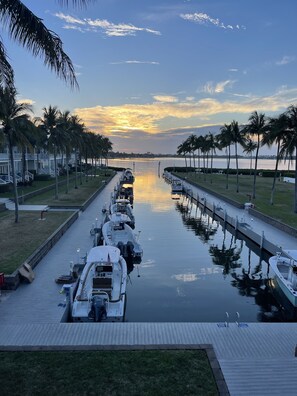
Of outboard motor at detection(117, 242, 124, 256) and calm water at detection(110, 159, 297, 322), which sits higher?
outboard motor at detection(117, 242, 124, 256)

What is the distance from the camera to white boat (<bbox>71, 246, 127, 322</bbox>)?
1438cm

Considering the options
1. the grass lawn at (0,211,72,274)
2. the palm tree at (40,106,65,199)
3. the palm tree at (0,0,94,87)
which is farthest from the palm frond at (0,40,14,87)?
the palm tree at (40,106,65,199)

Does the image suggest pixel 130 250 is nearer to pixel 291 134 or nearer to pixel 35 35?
pixel 35 35

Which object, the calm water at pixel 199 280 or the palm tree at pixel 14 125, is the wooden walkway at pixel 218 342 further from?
the palm tree at pixel 14 125

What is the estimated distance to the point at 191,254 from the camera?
26984 mm

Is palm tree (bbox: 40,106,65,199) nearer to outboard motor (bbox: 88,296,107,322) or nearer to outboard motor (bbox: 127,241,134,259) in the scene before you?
outboard motor (bbox: 127,241,134,259)

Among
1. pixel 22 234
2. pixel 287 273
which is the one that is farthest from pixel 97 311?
pixel 22 234

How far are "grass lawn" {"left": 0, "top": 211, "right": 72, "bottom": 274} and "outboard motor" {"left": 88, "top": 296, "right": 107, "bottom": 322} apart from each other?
5.55 meters

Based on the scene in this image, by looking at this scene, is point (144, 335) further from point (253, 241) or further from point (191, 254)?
point (253, 241)

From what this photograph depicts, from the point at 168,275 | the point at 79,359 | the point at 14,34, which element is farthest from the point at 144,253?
the point at 14,34

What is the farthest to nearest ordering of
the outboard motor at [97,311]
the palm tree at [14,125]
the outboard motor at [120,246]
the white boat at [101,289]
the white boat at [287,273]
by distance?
the palm tree at [14,125]
the outboard motor at [120,246]
the white boat at [287,273]
the white boat at [101,289]
the outboard motor at [97,311]

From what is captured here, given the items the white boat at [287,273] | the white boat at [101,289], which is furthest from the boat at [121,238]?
the white boat at [287,273]

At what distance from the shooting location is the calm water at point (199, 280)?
17141 mm

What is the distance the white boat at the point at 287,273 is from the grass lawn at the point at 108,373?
8118 millimetres
